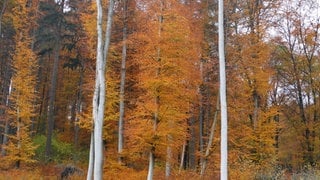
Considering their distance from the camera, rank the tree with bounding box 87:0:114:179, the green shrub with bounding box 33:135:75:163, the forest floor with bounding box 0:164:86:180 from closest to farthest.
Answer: the tree with bounding box 87:0:114:179
the forest floor with bounding box 0:164:86:180
the green shrub with bounding box 33:135:75:163

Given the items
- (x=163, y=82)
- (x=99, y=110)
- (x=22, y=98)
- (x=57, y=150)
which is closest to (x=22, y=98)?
(x=22, y=98)

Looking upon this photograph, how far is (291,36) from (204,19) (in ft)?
23.9

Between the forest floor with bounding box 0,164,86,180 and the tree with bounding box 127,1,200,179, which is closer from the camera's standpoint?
the tree with bounding box 127,1,200,179

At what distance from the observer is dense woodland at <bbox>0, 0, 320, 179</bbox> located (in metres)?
13.9

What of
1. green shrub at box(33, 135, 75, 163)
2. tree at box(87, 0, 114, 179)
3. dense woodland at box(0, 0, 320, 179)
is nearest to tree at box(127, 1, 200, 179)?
dense woodland at box(0, 0, 320, 179)

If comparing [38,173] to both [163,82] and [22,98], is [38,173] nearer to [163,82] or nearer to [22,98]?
[22,98]

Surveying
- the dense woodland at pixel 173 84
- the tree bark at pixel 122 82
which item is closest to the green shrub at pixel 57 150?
the dense woodland at pixel 173 84

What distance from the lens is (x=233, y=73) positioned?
17.7 metres

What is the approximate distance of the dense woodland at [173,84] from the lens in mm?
13883

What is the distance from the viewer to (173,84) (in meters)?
13.4

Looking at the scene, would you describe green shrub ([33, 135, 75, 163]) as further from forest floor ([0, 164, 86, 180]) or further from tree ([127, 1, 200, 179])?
tree ([127, 1, 200, 179])

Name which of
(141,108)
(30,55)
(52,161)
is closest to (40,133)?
(52,161)

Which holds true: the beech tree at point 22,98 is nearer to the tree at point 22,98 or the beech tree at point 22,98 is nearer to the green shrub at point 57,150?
the tree at point 22,98

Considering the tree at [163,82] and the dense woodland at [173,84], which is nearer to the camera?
the tree at [163,82]
